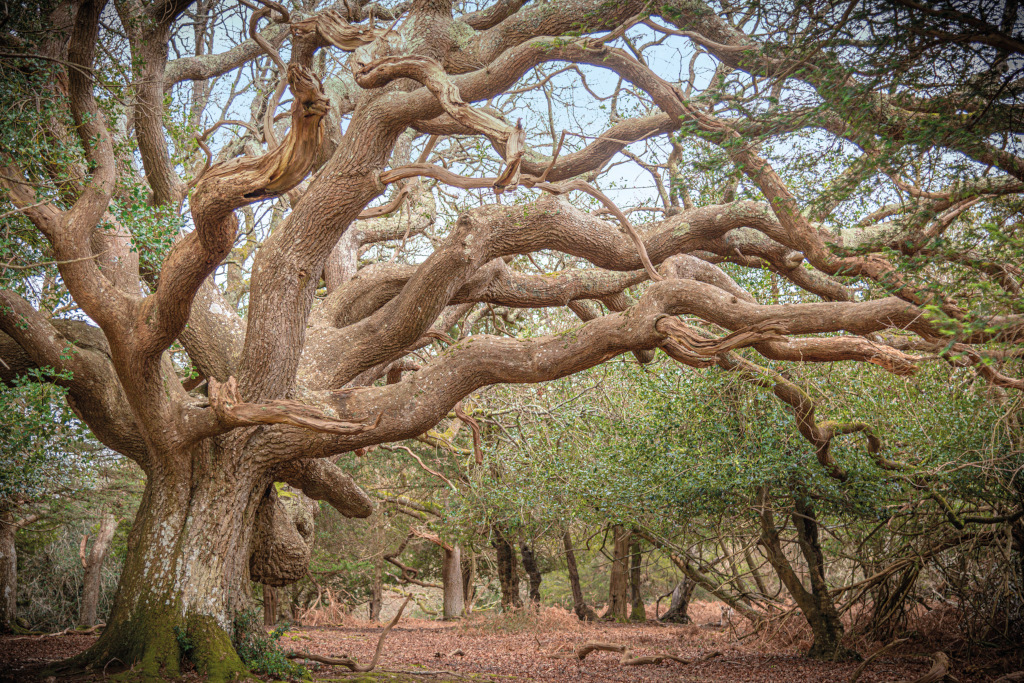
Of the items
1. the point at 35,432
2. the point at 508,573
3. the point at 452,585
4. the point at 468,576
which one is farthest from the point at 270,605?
the point at 35,432

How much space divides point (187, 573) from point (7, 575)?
30.0 feet

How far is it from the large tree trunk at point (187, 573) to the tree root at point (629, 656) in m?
4.35

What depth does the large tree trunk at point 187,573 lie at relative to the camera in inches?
193

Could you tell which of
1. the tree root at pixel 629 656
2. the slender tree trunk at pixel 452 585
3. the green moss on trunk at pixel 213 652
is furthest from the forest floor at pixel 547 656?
the slender tree trunk at pixel 452 585

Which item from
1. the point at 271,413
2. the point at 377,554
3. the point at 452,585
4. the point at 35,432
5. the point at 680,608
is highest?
the point at 35,432

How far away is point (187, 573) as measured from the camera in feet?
17.0

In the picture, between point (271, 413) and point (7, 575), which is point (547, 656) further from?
point (7, 575)

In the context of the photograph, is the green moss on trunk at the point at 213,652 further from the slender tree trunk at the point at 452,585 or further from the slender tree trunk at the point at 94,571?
the slender tree trunk at the point at 452,585

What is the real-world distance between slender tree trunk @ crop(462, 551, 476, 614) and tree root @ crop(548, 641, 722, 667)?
261 inches

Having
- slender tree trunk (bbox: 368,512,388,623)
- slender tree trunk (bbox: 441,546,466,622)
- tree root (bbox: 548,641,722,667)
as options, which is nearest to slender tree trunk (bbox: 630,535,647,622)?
slender tree trunk (bbox: 441,546,466,622)

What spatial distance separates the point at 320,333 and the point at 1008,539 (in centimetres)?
709

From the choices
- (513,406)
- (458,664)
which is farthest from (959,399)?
(458,664)

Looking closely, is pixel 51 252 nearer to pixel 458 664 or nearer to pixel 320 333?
pixel 320 333

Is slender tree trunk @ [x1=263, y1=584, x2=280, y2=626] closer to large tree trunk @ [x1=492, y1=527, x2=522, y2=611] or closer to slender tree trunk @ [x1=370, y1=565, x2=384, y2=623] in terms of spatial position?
slender tree trunk @ [x1=370, y1=565, x2=384, y2=623]
